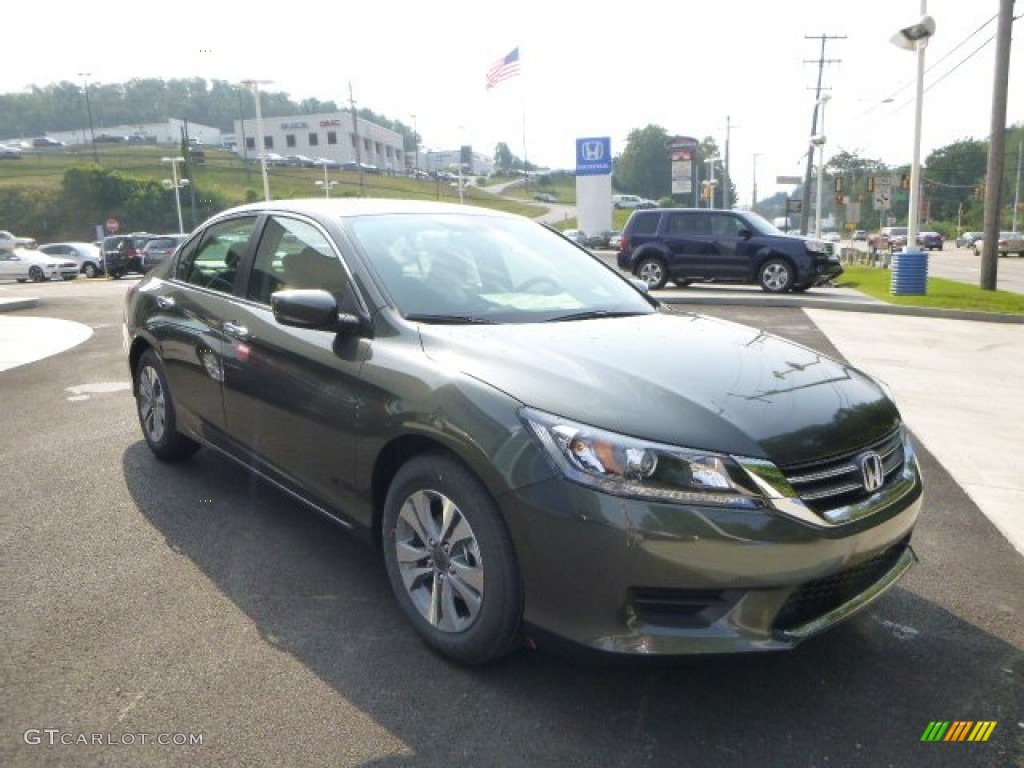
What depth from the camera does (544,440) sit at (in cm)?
246

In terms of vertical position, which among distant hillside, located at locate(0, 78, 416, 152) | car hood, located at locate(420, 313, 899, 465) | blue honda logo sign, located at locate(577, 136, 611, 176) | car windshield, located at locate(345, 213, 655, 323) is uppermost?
distant hillside, located at locate(0, 78, 416, 152)

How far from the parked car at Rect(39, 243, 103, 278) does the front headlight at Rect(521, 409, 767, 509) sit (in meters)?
34.6

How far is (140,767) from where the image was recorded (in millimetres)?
2354

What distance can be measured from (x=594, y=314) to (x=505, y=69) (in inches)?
1521

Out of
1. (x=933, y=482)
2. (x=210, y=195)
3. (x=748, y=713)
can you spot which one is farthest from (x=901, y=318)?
(x=210, y=195)

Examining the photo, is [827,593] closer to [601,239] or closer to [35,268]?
[35,268]

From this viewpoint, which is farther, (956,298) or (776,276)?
(776,276)

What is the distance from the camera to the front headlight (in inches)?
92.1

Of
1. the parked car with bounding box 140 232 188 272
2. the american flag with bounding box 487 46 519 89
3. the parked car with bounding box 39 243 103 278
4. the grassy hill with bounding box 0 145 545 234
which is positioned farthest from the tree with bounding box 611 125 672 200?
the parked car with bounding box 140 232 188 272

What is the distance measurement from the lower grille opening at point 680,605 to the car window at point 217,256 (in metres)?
2.81

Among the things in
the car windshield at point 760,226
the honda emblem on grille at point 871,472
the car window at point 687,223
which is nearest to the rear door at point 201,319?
the honda emblem on grille at point 871,472

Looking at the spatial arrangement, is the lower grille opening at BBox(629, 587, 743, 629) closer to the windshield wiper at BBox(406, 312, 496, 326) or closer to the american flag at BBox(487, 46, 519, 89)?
the windshield wiper at BBox(406, 312, 496, 326)

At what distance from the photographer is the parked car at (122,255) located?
98.9ft

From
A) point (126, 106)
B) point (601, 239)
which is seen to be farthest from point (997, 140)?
point (126, 106)
